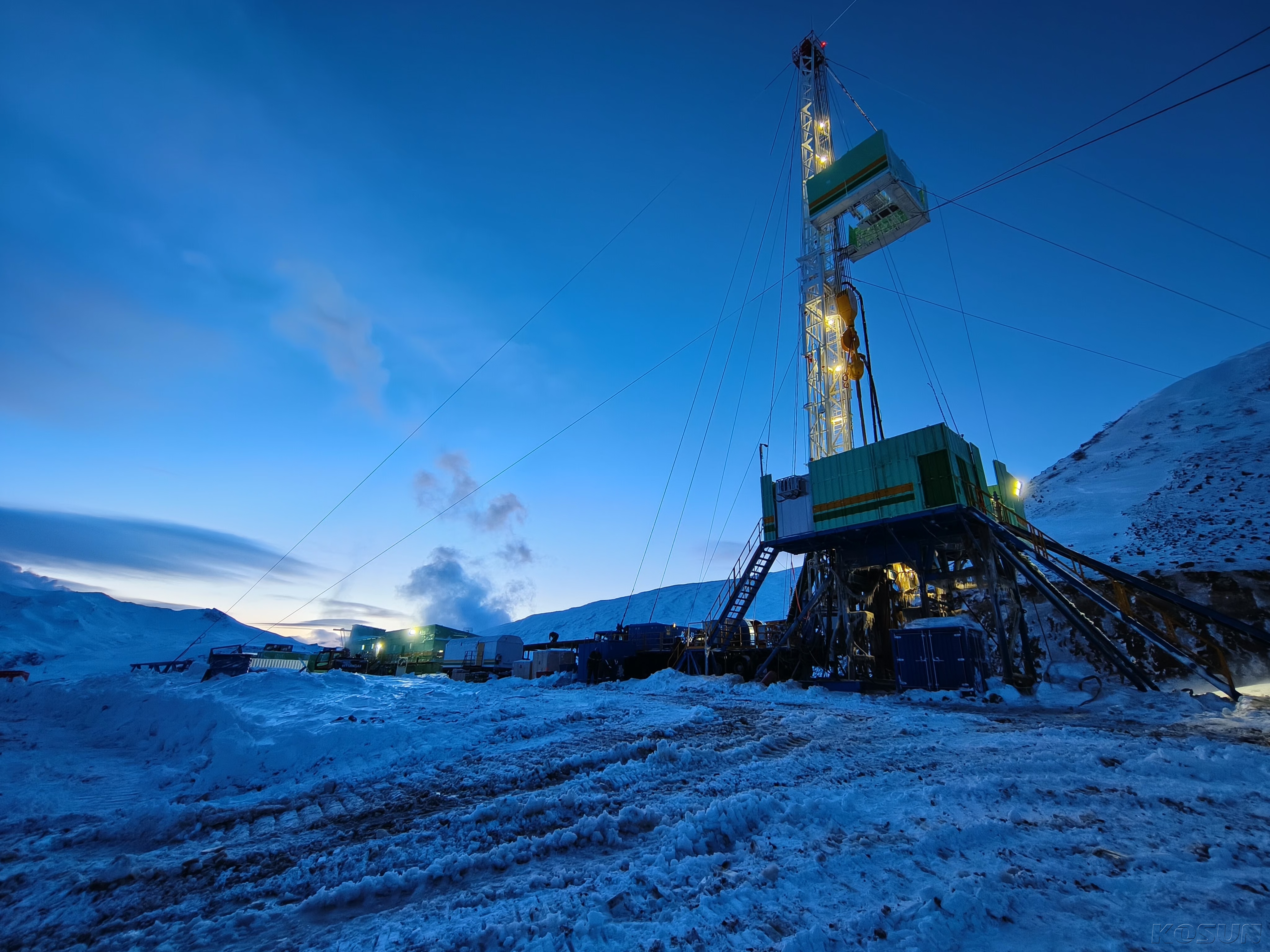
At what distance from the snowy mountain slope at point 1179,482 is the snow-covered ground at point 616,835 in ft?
78.9

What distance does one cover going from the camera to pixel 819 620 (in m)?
23.6

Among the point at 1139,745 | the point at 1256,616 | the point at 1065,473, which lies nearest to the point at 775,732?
the point at 1139,745

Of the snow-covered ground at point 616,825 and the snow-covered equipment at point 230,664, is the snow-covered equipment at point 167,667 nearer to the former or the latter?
the snow-covered equipment at point 230,664

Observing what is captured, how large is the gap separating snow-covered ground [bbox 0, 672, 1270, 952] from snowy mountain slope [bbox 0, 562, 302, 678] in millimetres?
65094

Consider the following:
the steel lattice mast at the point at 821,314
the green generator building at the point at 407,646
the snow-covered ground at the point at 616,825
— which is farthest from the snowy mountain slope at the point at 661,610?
the snow-covered ground at the point at 616,825

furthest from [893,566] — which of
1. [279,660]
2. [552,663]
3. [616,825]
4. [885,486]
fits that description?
[279,660]

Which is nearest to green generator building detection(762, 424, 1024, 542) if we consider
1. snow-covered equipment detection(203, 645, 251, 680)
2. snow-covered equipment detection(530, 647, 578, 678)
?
snow-covered equipment detection(530, 647, 578, 678)

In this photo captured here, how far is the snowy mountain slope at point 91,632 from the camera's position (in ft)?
232

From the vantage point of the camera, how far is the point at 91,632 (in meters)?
109

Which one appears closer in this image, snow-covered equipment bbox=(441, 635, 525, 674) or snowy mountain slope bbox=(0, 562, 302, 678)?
snow-covered equipment bbox=(441, 635, 525, 674)

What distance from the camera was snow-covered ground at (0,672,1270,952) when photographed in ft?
10.1

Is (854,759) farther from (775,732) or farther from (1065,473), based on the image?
(1065,473)

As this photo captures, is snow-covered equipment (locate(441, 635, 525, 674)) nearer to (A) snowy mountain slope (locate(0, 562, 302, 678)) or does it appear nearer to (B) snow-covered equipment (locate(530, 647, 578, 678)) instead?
(B) snow-covered equipment (locate(530, 647, 578, 678))

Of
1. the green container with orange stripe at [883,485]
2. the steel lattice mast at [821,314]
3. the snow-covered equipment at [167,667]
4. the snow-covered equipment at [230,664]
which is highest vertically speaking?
the steel lattice mast at [821,314]
